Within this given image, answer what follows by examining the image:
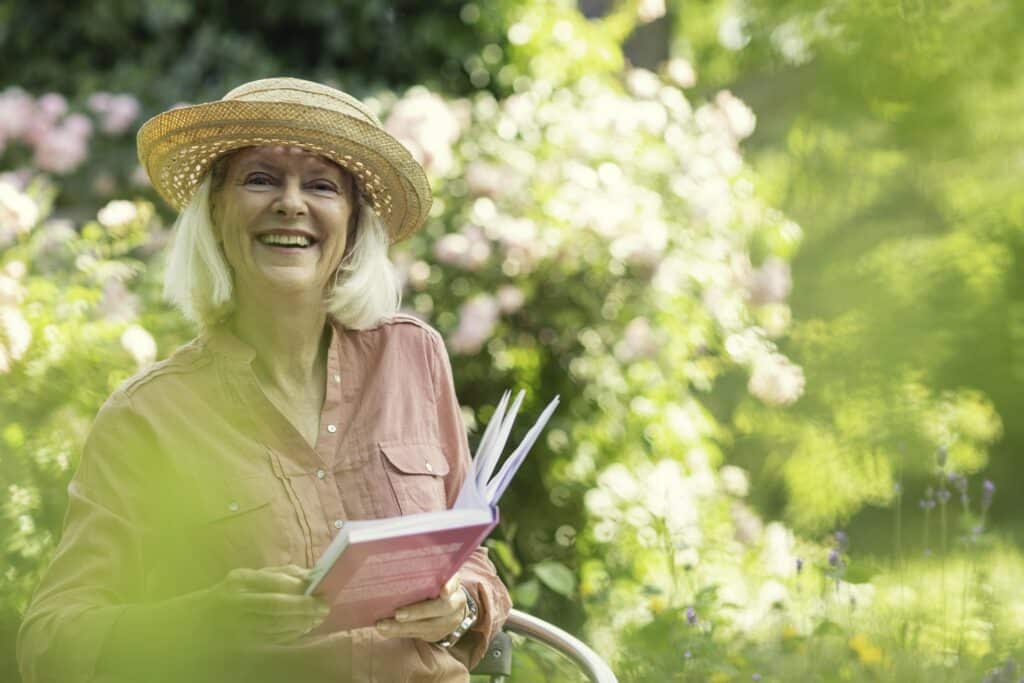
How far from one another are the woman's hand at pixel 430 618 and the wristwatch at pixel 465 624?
6cm

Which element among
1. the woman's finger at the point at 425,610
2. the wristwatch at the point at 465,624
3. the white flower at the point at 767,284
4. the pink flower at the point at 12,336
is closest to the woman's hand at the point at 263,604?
the woman's finger at the point at 425,610

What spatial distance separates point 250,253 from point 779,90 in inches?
42.6

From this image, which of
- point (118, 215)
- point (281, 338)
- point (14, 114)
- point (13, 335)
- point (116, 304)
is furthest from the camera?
point (14, 114)

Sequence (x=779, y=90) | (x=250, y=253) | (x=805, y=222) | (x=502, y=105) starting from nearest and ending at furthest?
(x=805, y=222) < (x=250, y=253) < (x=779, y=90) < (x=502, y=105)

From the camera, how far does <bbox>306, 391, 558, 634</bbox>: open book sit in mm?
1459

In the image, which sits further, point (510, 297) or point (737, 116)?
point (737, 116)

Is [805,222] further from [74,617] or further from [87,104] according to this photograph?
[87,104]

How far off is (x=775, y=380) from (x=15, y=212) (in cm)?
230

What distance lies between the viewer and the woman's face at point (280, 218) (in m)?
2.06

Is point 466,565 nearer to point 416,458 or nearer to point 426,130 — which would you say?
point 416,458

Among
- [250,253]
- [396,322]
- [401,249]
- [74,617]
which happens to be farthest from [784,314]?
[74,617]

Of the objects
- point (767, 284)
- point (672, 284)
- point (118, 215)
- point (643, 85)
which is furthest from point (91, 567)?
point (643, 85)

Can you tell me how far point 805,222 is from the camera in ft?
5.50

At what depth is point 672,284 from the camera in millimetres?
4168
